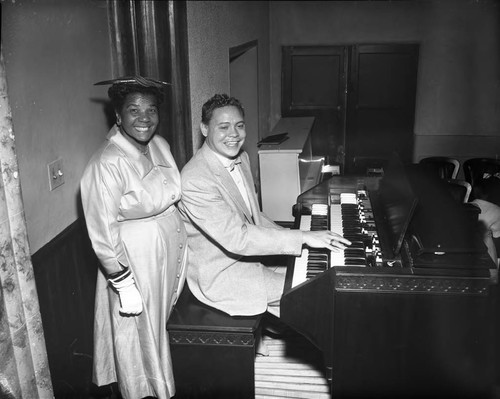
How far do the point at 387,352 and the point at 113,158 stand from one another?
5.04 ft

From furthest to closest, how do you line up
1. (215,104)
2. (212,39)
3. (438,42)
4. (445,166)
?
(438,42)
(445,166)
(212,39)
(215,104)

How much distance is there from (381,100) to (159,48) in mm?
5289

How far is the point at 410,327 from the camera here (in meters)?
2.45

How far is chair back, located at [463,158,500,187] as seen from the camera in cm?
486

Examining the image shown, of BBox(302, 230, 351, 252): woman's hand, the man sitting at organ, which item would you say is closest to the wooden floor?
the man sitting at organ

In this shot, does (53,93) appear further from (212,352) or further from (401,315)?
(401,315)

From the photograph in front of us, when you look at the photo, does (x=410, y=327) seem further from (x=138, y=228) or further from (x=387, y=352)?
(x=138, y=228)

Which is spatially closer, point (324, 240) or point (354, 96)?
point (324, 240)

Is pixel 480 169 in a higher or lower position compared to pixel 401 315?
higher

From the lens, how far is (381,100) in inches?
316

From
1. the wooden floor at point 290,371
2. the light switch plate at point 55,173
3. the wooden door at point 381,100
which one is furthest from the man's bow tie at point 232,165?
the wooden door at point 381,100

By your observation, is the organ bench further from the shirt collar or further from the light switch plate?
the light switch plate

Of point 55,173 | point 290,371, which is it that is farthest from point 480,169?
point 55,173

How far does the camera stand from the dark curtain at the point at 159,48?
3340 millimetres
